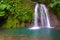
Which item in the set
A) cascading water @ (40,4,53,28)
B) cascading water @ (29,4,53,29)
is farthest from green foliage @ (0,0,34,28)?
cascading water @ (40,4,53,28)

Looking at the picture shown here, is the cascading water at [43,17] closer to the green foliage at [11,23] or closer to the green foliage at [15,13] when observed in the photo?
the green foliage at [15,13]

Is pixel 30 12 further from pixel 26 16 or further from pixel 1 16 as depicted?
pixel 1 16

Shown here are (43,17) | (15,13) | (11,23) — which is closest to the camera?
(11,23)

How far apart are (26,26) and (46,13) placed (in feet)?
7.08

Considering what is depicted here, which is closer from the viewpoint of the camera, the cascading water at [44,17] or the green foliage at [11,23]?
the green foliage at [11,23]

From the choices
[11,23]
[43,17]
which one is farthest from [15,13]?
[43,17]

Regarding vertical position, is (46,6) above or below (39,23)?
above

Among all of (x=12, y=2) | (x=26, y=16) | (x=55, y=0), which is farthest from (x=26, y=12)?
(x=55, y=0)

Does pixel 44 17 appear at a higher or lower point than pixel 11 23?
higher

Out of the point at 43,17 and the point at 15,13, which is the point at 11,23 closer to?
the point at 15,13

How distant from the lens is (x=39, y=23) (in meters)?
15.8

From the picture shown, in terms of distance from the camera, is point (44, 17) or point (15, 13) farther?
point (44, 17)

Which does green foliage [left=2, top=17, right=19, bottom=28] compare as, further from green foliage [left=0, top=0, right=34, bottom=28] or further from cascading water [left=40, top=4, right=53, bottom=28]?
cascading water [left=40, top=4, right=53, bottom=28]

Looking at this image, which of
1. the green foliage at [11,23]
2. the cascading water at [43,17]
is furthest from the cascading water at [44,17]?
the green foliage at [11,23]
